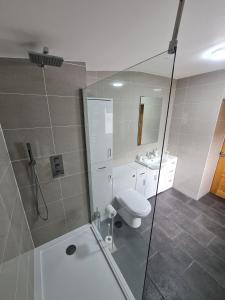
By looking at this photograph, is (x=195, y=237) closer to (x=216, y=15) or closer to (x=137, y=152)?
(x=137, y=152)

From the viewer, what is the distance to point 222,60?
1630 millimetres

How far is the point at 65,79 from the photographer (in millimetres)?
1319

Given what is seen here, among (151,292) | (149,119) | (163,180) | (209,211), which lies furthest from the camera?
(163,180)

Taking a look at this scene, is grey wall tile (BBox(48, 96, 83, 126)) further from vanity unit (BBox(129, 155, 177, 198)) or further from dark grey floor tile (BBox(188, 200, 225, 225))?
dark grey floor tile (BBox(188, 200, 225, 225))

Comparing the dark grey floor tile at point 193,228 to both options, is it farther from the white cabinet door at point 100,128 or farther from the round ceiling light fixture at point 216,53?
the round ceiling light fixture at point 216,53

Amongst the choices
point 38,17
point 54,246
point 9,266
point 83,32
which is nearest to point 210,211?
point 54,246

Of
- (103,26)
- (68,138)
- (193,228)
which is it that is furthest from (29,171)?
(193,228)

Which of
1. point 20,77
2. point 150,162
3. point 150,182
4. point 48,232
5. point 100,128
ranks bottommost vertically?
point 48,232

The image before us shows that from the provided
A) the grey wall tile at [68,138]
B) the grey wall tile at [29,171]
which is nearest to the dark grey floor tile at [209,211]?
the grey wall tile at [68,138]

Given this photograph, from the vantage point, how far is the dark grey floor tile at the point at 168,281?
4.13 ft

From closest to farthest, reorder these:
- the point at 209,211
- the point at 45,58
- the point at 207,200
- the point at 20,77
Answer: the point at 45,58 → the point at 20,77 → the point at 209,211 → the point at 207,200

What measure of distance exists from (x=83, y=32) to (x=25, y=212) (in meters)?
1.78

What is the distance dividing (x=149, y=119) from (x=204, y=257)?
200 centimetres

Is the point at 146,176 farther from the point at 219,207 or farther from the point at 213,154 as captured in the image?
the point at 219,207
